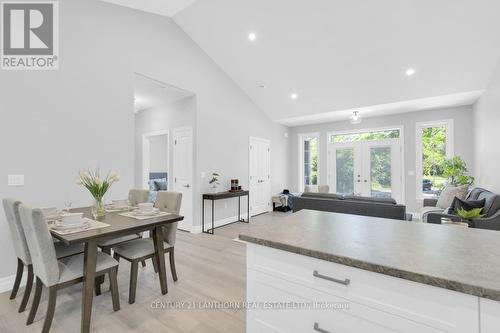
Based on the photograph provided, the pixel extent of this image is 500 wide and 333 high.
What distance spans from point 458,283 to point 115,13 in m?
4.59

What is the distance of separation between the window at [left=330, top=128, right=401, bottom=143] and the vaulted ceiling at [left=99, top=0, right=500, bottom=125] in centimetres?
85

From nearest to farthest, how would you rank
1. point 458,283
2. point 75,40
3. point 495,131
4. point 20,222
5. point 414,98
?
point 458,283, point 20,222, point 75,40, point 495,131, point 414,98

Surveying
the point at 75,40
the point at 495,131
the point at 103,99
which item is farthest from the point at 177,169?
the point at 495,131

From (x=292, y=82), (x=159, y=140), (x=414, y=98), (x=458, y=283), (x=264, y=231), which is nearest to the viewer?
(x=458, y=283)

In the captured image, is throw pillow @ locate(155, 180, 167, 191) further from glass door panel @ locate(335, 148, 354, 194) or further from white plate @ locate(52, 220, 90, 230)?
glass door panel @ locate(335, 148, 354, 194)

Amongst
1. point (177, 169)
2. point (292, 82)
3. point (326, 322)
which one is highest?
point (292, 82)

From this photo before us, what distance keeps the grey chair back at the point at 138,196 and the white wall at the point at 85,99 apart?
0.79ft

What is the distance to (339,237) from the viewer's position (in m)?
1.26

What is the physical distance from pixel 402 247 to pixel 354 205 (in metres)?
2.57

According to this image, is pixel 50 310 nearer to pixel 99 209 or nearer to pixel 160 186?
pixel 99 209

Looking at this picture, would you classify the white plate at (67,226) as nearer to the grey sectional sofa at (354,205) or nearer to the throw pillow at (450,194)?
the grey sectional sofa at (354,205)

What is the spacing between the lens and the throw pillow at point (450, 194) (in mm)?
4348

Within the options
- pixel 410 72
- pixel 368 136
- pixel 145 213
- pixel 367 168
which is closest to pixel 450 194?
pixel 367 168

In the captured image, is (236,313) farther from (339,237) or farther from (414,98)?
(414,98)
